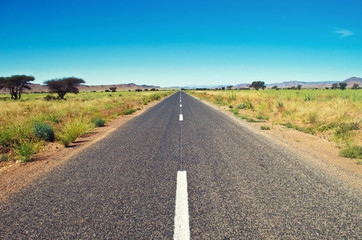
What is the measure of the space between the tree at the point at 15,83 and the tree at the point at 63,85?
6662mm

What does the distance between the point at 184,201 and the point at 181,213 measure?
0.27 metres

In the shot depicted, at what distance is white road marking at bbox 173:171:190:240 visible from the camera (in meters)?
2.03

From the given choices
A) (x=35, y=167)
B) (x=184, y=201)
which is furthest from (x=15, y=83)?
(x=184, y=201)

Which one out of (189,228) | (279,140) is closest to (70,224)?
(189,228)

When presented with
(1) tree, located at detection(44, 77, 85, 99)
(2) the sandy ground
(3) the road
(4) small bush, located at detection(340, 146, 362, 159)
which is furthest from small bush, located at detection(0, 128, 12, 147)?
(1) tree, located at detection(44, 77, 85, 99)

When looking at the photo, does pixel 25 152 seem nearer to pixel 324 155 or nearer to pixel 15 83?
pixel 324 155

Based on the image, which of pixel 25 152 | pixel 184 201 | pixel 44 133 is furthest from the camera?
pixel 44 133

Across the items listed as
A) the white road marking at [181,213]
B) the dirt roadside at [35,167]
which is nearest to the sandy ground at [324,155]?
the white road marking at [181,213]

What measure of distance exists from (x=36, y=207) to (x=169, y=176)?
81.4 inches

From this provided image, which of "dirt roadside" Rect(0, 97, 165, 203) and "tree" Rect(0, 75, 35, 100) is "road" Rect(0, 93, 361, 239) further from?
"tree" Rect(0, 75, 35, 100)

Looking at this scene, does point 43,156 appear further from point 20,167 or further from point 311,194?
point 311,194

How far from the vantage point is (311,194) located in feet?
9.39

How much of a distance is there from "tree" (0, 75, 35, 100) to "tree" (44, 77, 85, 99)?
262 inches

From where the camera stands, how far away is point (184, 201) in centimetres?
263
